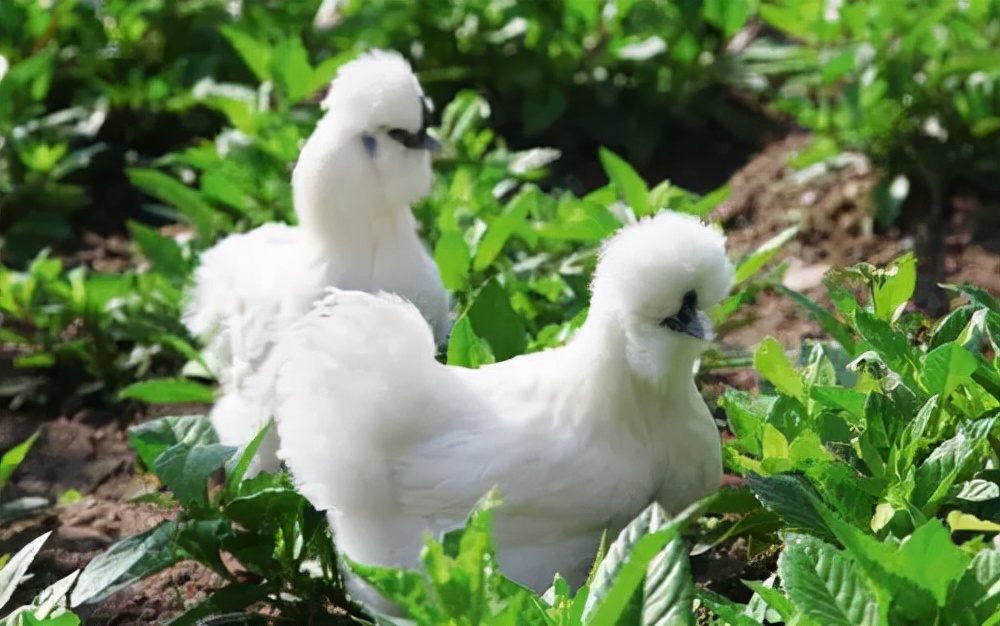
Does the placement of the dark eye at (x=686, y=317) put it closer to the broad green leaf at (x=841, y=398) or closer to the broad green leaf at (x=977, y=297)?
the broad green leaf at (x=841, y=398)

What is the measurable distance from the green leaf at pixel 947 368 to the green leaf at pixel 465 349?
3.53 ft

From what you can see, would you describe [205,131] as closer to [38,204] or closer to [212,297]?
[38,204]

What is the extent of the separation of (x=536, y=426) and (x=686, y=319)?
0.38 metres

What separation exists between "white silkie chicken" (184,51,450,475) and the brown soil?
420mm

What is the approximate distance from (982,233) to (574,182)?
59.2 inches

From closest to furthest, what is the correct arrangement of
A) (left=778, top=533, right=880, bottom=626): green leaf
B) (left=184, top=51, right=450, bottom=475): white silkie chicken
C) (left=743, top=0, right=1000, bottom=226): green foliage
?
(left=778, top=533, right=880, bottom=626): green leaf < (left=184, top=51, right=450, bottom=475): white silkie chicken < (left=743, top=0, right=1000, bottom=226): green foliage

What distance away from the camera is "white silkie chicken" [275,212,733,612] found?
2.76 m

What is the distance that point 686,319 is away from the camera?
276 centimetres

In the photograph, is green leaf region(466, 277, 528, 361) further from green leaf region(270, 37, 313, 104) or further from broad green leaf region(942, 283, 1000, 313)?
green leaf region(270, 37, 313, 104)

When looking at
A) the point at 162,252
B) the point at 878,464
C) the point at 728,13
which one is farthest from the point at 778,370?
the point at 728,13

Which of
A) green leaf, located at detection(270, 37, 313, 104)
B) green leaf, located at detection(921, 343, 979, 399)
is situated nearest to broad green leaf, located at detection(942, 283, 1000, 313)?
green leaf, located at detection(921, 343, 979, 399)

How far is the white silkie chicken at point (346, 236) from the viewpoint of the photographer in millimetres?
3662

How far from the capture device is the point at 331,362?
2.89m

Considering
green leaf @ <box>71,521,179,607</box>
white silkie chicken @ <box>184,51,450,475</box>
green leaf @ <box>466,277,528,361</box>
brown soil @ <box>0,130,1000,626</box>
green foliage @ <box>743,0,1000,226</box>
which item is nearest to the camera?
green leaf @ <box>71,521,179,607</box>
